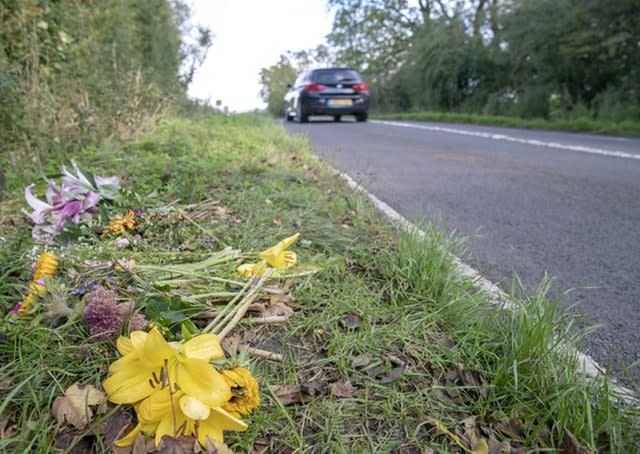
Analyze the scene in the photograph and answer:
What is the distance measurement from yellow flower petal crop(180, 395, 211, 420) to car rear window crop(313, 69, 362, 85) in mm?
15203

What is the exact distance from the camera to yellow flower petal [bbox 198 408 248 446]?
1095mm

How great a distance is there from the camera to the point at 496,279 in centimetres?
246

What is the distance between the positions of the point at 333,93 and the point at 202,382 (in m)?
15.1

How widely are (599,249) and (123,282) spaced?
8.44 ft

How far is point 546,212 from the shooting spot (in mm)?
3680

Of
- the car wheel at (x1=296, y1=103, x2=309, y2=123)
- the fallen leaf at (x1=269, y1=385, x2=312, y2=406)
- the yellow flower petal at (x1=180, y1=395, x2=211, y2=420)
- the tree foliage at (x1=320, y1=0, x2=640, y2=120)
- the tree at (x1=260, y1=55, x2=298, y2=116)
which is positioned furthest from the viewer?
the tree at (x1=260, y1=55, x2=298, y2=116)

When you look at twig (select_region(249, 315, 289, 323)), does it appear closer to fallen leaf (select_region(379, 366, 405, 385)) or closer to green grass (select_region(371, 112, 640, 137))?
fallen leaf (select_region(379, 366, 405, 385))

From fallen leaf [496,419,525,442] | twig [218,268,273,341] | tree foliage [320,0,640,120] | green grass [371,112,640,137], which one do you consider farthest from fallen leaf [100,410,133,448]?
tree foliage [320,0,640,120]

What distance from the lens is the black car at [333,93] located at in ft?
50.7

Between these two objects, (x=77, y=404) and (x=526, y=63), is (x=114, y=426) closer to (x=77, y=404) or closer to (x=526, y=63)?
(x=77, y=404)

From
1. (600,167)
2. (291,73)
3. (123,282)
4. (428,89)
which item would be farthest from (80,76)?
(291,73)

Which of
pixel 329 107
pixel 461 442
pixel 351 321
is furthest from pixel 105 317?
pixel 329 107

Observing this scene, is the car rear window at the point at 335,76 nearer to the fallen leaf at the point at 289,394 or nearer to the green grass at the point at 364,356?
the green grass at the point at 364,356

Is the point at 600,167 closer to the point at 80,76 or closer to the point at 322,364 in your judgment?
the point at 322,364
